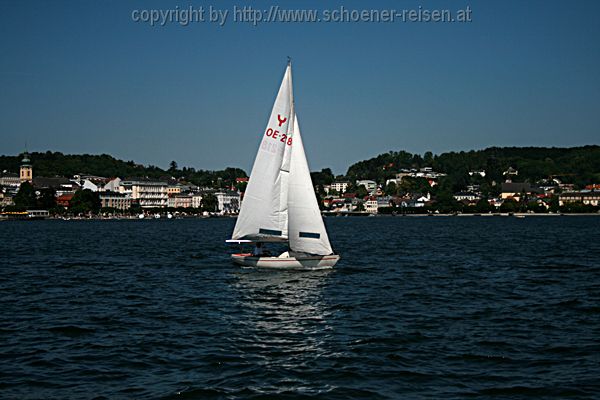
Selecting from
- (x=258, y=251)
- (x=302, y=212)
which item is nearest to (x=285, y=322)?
(x=302, y=212)

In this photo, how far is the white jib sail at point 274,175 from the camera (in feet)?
113

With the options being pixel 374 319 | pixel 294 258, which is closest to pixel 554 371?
pixel 374 319

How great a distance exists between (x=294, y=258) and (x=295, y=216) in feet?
6.29

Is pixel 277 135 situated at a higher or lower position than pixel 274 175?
higher

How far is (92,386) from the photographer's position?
1538 cm

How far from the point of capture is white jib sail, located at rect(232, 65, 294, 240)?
34500 millimetres

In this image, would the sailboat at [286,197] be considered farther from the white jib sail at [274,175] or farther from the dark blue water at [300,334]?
the dark blue water at [300,334]

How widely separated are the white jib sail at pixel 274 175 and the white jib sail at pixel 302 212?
1.15 ft

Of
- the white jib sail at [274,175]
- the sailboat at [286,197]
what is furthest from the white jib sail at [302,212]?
Result: the white jib sail at [274,175]

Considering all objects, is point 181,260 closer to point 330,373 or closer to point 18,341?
point 18,341

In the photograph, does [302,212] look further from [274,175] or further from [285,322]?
[285,322]

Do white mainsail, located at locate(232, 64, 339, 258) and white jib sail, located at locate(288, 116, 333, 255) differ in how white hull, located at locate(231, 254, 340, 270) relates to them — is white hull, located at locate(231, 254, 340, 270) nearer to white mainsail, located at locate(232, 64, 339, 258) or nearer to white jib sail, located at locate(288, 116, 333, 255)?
white mainsail, located at locate(232, 64, 339, 258)

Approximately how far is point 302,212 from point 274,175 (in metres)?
2.18

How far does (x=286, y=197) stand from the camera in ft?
114
